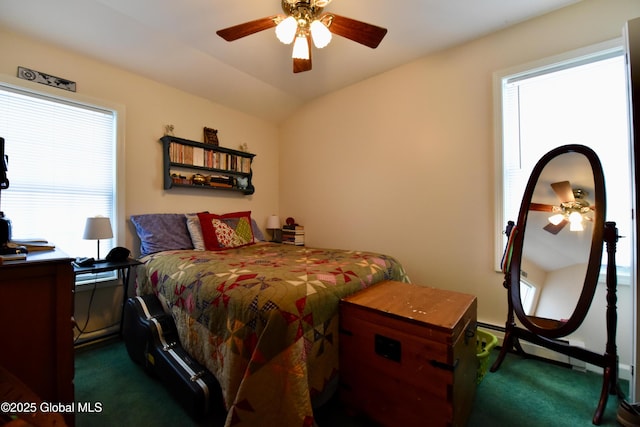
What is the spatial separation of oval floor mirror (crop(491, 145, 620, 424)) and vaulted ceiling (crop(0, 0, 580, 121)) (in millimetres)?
1287

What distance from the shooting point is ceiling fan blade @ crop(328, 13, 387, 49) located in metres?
1.56

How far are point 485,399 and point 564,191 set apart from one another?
1.38 metres

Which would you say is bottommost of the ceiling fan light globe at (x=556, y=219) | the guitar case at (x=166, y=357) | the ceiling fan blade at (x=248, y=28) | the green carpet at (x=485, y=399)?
the green carpet at (x=485, y=399)

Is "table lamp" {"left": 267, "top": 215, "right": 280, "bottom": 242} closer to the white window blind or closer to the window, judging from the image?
the white window blind

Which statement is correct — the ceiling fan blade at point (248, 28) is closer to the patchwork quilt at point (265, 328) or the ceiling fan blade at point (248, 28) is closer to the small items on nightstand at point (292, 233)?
the patchwork quilt at point (265, 328)

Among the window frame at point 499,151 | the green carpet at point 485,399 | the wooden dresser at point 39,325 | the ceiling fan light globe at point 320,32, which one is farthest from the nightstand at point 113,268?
the window frame at point 499,151

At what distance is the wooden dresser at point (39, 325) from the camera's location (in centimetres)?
97

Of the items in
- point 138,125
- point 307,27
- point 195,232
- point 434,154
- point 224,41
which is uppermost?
point 224,41

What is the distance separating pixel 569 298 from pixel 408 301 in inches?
43.4

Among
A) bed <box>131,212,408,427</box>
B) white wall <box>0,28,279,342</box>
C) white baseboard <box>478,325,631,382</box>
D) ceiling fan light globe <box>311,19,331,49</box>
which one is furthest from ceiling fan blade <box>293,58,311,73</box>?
white baseboard <box>478,325,631,382</box>

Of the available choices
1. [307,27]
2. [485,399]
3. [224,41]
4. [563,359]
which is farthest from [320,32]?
[563,359]

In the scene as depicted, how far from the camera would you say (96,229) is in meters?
2.03

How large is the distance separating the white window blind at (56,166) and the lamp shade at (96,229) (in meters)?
0.34

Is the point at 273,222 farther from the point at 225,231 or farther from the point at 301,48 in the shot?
the point at 301,48
